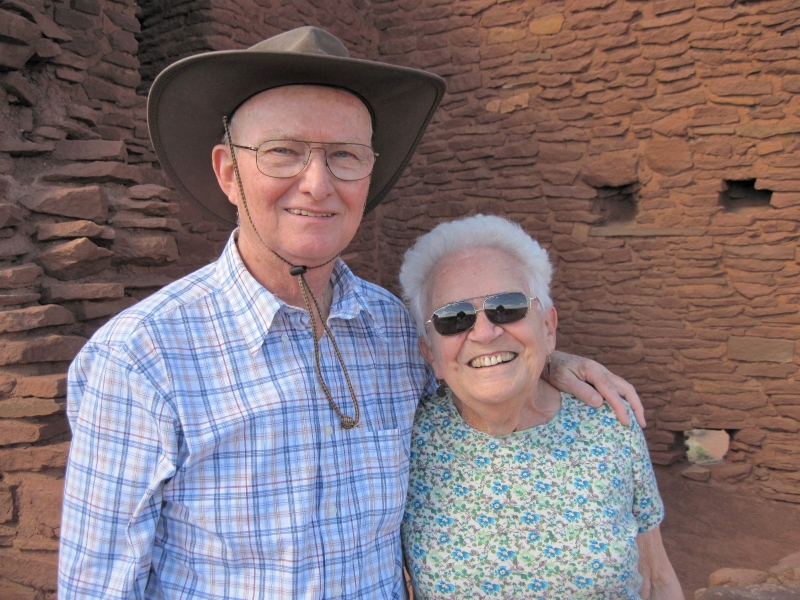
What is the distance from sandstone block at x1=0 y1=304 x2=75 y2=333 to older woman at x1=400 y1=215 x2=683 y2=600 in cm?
157

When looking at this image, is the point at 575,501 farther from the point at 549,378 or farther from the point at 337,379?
the point at 337,379

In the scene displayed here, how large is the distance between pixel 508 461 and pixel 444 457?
0.57 ft

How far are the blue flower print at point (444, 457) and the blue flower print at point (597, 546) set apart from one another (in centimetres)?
42

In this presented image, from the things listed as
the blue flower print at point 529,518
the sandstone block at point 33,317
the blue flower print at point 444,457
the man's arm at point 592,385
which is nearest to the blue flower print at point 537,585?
the blue flower print at point 529,518

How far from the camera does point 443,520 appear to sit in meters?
1.80

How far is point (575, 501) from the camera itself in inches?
70.2

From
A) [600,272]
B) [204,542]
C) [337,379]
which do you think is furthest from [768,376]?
[204,542]

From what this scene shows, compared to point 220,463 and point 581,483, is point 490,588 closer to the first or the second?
point 581,483

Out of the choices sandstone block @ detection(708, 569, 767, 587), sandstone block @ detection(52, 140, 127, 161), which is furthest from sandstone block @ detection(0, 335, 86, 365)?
sandstone block @ detection(708, 569, 767, 587)

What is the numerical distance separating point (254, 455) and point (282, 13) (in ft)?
15.6

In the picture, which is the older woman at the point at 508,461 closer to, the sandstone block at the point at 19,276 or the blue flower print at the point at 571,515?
the blue flower print at the point at 571,515

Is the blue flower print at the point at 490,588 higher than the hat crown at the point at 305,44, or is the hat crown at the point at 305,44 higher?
the hat crown at the point at 305,44

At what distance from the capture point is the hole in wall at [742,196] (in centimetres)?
500

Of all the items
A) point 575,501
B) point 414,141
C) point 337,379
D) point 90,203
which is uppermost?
point 414,141
